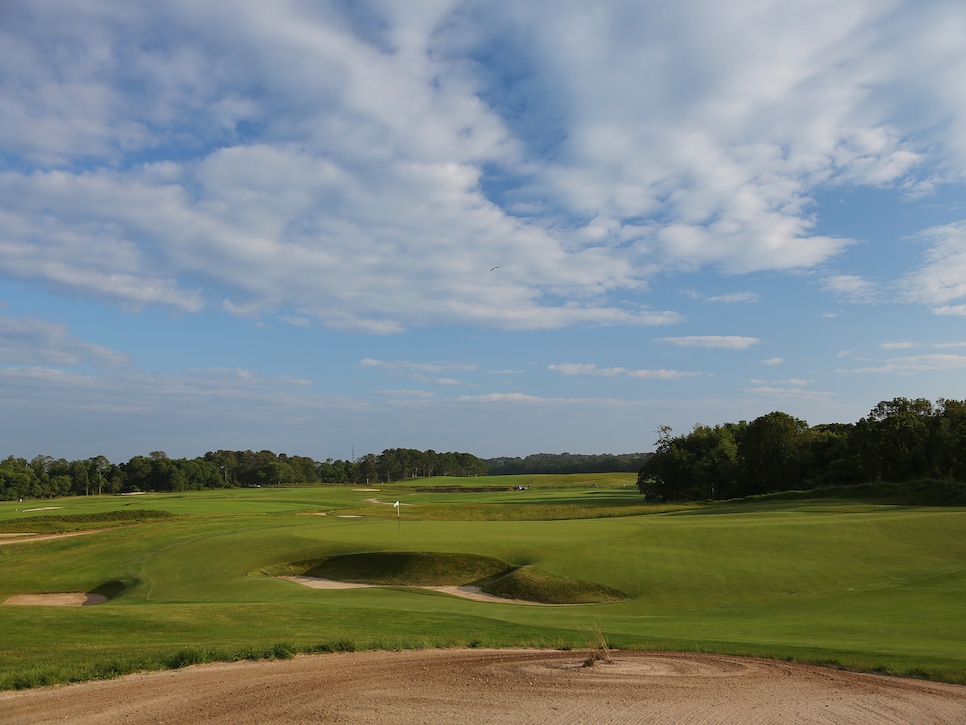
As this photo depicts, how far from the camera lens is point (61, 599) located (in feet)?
88.3

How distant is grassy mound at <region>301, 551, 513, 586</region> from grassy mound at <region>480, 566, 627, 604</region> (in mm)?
1321

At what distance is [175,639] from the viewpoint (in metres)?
15.1

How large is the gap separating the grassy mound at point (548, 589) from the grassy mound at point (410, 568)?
1321mm

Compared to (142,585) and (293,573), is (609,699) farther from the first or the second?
(142,585)

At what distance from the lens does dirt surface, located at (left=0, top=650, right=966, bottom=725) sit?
9.12 m

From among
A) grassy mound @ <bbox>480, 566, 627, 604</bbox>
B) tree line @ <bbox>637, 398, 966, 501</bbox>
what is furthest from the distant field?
tree line @ <bbox>637, 398, 966, 501</bbox>

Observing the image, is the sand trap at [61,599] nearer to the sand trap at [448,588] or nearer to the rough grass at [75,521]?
the sand trap at [448,588]

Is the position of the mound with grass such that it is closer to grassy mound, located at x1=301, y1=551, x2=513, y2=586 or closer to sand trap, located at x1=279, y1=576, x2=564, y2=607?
grassy mound, located at x1=301, y1=551, x2=513, y2=586

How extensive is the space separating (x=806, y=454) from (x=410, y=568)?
6482 cm

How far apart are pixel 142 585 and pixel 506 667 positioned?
21304 millimetres

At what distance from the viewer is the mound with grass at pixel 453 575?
75.6 ft

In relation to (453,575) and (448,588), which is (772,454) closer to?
(453,575)

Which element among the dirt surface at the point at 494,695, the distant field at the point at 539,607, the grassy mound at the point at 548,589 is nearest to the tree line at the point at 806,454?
the distant field at the point at 539,607

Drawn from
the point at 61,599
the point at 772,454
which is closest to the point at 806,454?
the point at 772,454
